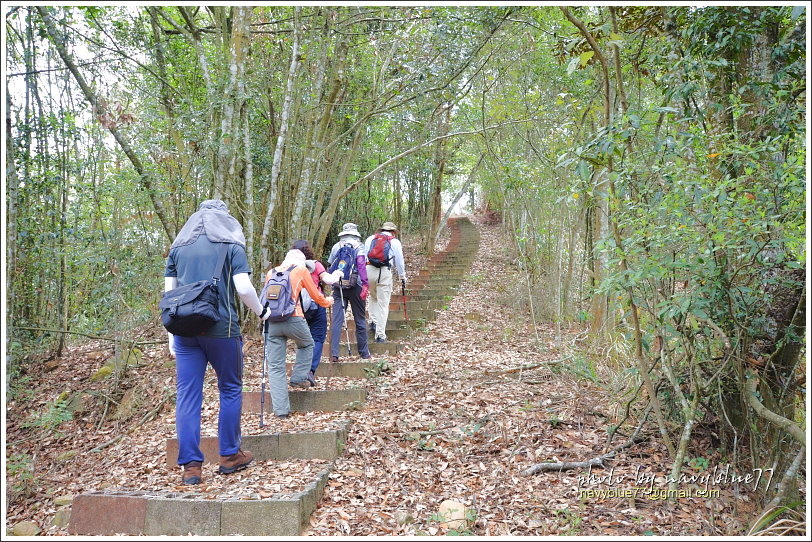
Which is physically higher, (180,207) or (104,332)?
(180,207)

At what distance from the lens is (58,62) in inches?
256

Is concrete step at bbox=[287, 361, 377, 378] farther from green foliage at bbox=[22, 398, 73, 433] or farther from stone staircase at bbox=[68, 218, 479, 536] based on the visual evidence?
green foliage at bbox=[22, 398, 73, 433]

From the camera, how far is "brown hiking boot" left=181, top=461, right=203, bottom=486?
12.4 feet

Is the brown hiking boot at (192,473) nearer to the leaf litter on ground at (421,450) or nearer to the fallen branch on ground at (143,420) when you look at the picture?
the leaf litter on ground at (421,450)

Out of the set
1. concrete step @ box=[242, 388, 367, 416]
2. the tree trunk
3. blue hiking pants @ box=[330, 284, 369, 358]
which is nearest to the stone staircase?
concrete step @ box=[242, 388, 367, 416]

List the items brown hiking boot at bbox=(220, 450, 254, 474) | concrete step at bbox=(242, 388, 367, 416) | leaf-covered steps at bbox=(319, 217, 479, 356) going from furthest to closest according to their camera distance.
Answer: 1. leaf-covered steps at bbox=(319, 217, 479, 356)
2. concrete step at bbox=(242, 388, 367, 416)
3. brown hiking boot at bbox=(220, 450, 254, 474)

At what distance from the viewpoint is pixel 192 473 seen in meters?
3.81

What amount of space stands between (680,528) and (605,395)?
2.10m

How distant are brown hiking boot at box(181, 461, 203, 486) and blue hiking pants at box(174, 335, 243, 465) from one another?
0.04m

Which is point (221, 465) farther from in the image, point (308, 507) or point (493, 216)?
point (493, 216)

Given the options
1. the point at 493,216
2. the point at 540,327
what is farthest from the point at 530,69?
the point at 493,216

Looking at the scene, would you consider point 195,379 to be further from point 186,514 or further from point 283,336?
point 283,336

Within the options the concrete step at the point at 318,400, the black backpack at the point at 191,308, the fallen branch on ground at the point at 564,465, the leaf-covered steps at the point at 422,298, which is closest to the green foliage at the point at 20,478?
the concrete step at the point at 318,400

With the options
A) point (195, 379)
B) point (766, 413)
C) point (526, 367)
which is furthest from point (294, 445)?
point (526, 367)
